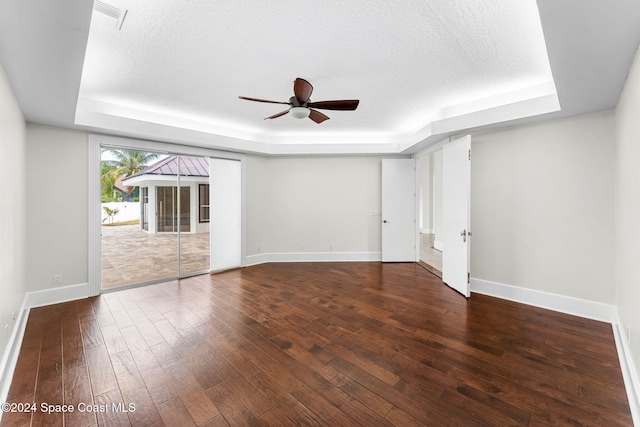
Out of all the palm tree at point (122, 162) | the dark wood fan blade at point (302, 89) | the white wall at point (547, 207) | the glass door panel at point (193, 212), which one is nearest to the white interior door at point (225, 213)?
the glass door panel at point (193, 212)

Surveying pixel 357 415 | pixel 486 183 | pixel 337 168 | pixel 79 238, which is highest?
pixel 337 168

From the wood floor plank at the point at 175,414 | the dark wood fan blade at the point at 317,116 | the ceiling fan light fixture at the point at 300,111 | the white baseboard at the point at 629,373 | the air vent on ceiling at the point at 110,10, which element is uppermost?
the air vent on ceiling at the point at 110,10

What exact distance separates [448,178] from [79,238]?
18.0 feet

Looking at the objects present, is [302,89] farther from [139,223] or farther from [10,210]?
[139,223]

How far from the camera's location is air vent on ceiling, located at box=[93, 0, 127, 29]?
1.80 meters

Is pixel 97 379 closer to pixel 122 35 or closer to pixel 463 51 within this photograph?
pixel 122 35

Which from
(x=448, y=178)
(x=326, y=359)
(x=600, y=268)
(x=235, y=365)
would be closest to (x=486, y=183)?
(x=448, y=178)

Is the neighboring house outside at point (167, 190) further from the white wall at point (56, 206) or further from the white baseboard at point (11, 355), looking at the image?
the white baseboard at point (11, 355)

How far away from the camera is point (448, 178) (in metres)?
4.10

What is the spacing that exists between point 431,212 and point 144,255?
9.13 metres

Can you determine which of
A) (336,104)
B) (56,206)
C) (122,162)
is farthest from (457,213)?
(122,162)

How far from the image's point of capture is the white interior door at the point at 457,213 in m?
3.60

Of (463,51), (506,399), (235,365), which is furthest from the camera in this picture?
(463,51)

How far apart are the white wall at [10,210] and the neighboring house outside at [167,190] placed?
376 centimetres
